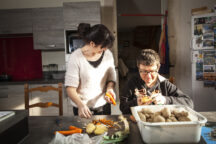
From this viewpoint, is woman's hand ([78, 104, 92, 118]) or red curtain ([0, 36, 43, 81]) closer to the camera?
woman's hand ([78, 104, 92, 118])

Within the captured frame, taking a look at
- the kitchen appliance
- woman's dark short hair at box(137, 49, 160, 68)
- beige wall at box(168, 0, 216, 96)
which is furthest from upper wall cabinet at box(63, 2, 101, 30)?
woman's dark short hair at box(137, 49, 160, 68)

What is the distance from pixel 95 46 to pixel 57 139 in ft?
2.83

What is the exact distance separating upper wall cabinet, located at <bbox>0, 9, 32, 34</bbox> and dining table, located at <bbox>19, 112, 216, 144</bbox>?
2500 millimetres

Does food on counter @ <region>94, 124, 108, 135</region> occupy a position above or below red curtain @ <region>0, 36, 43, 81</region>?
below

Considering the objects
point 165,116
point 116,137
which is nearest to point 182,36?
point 165,116

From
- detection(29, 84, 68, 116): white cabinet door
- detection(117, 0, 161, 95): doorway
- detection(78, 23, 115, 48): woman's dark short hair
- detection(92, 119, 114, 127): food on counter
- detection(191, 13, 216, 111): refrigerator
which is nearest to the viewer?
detection(92, 119, 114, 127): food on counter

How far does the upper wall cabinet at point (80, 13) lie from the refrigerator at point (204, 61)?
64.8 inches

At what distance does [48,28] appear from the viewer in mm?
3365

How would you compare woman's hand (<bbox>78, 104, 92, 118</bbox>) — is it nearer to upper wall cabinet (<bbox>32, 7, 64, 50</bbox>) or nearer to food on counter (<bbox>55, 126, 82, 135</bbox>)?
food on counter (<bbox>55, 126, 82, 135</bbox>)

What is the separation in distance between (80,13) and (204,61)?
88.7 inches

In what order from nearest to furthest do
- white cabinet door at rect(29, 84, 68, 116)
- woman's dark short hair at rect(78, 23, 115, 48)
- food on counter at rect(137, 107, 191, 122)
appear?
food on counter at rect(137, 107, 191, 122), woman's dark short hair at rect(78, 23, 115, 48), white cabinet door at rect(29, 84, 68, 116)

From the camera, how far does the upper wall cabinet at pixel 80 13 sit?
3193 millimetres

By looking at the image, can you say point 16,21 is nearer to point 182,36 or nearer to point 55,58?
point 55,58

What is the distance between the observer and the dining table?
103 cm
